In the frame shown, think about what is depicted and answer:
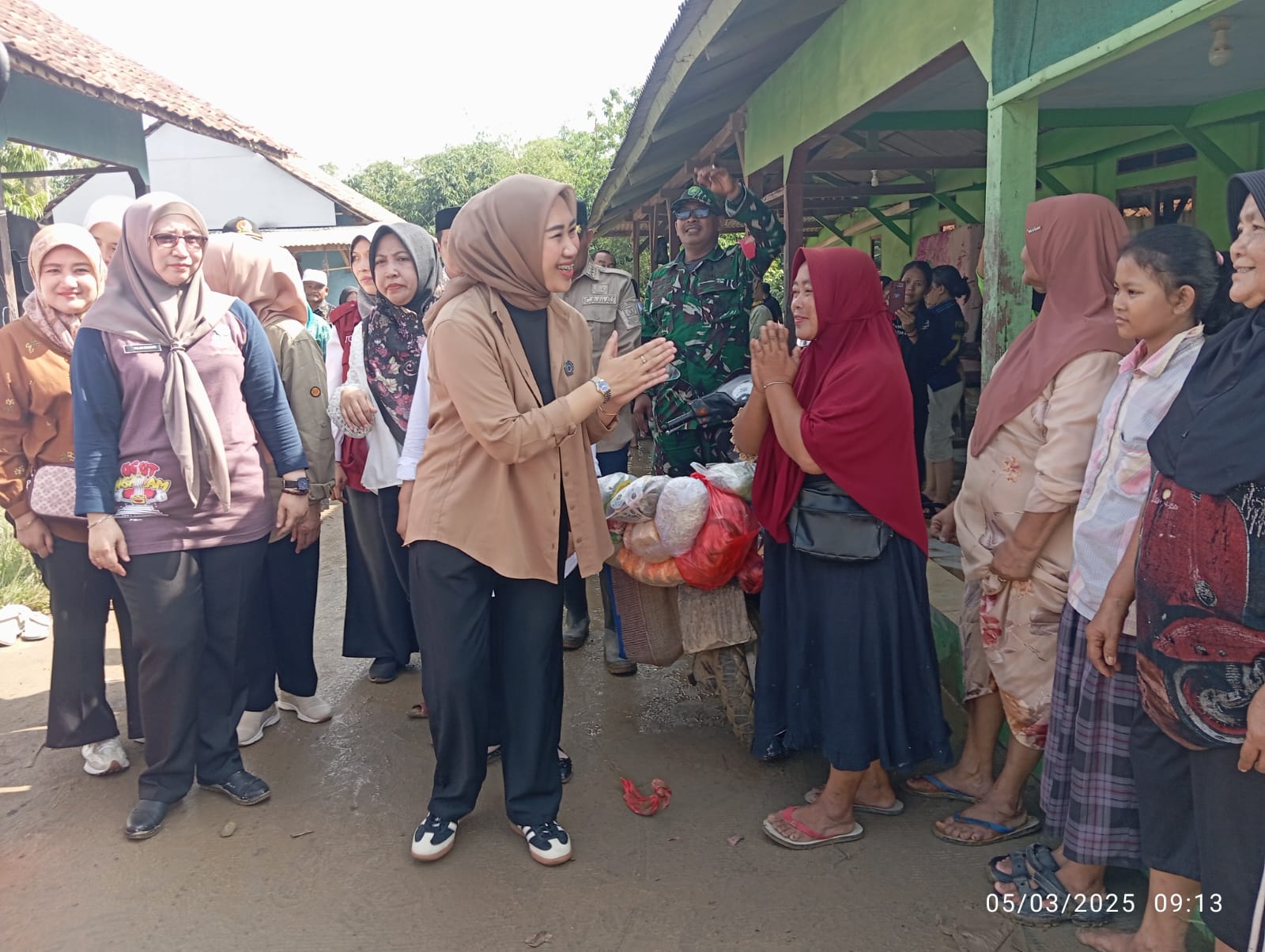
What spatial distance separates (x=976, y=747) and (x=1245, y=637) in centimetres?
135

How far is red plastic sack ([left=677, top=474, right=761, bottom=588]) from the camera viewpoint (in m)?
2.90

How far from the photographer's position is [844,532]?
99.7 inches

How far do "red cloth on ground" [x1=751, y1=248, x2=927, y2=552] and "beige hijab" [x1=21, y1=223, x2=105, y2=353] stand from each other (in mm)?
2389

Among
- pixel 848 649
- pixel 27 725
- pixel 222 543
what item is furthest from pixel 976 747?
pixel 27 725

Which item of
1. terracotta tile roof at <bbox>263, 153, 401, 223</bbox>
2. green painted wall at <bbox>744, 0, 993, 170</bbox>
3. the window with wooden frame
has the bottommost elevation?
the window with wooden frame

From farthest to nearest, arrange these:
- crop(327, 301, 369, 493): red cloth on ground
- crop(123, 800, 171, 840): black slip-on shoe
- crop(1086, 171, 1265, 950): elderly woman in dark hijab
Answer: crop(327, 301, 369, 493): red cloth on ground
crop(123, 800, 171, 840): black slip-on shoe
crop(1086, 171, 1265, 950): elderly woman in dark hijab

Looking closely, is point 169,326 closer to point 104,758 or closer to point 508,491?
point 508,491

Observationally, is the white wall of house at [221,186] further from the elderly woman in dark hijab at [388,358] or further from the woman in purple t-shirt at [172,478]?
the woman in purple t-shirt at [172,478]

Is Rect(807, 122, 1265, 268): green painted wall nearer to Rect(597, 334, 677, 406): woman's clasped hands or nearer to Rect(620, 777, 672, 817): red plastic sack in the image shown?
Rect(597, 334, 677, 406): woman's clasped hands

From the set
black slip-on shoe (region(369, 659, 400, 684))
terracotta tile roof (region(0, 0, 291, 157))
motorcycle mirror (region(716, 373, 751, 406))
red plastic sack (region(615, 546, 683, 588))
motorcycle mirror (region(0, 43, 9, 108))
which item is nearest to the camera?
motorcycle mirror (region(0, 43, 9, 108))

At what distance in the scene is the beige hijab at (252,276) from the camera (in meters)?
3.43

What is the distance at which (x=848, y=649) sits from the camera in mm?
2578

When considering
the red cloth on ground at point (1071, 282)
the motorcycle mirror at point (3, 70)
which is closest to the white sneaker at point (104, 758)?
the motorcycle mirror at point (3, 70)

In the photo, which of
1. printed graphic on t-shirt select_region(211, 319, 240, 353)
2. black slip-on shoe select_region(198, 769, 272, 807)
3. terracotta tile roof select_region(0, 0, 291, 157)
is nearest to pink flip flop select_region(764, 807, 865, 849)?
black slip-on shoe select_region(198, 769, 272, 807)
